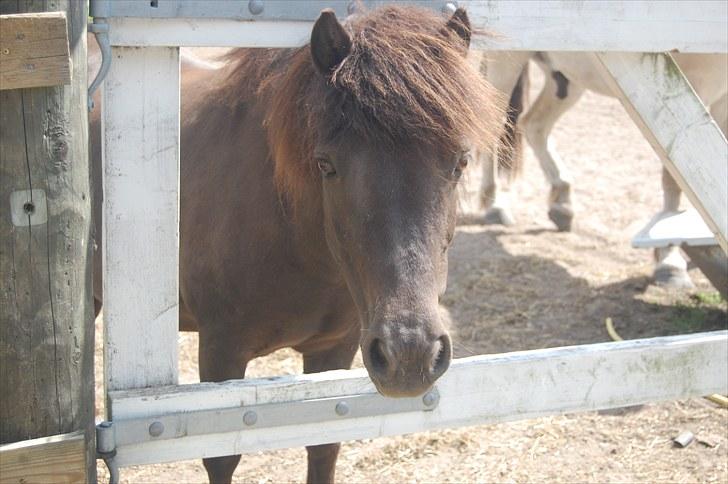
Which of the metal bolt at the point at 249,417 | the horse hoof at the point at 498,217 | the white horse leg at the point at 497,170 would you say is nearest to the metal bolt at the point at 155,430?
the metal bolt at the point at 249,417

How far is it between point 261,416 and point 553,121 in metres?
5.65

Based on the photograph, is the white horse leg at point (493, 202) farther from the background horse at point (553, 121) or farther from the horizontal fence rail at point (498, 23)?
the horizontal fence rail at point (498, 23)

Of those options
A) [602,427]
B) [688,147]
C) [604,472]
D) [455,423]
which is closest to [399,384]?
[455,423]

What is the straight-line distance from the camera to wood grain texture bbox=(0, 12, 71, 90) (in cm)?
191

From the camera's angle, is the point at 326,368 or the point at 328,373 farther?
the point at 326,368

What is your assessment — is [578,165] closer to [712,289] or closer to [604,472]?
[712,289]

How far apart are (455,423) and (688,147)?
3.60ft

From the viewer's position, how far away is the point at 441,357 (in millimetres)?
2078

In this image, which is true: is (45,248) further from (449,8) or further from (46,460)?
(449,8)

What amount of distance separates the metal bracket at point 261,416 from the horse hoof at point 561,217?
4748 mm

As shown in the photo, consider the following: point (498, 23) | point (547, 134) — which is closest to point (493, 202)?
point (547, 134)

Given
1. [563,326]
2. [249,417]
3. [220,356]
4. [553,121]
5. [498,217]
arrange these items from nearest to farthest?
[249,417] → [220,356] → [563,326] → [498,217] → [553,121]

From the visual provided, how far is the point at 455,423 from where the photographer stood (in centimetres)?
263

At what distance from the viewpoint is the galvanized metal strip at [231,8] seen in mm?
2102
